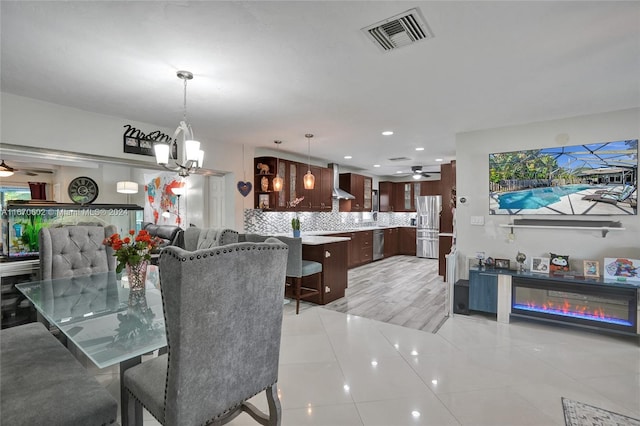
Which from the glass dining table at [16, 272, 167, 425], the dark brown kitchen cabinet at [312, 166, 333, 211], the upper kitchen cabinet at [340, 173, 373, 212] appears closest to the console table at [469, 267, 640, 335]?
the dark brown kitchen cabinet at [312, 166, 333, 211]

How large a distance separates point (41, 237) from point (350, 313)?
3358 millimetres

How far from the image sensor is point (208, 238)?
387 centimetres

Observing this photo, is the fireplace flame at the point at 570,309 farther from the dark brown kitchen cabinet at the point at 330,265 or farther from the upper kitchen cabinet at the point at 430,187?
the upper kitchen cabinet at the point at 430,187

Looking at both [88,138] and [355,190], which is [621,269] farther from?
[88,138]

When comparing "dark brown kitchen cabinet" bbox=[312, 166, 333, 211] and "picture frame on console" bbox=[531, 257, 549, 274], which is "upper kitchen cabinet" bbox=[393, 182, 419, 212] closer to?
"dark brown kitchen cabinet" bbox=[312, 166, 333, 211]

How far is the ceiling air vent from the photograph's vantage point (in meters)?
1.78

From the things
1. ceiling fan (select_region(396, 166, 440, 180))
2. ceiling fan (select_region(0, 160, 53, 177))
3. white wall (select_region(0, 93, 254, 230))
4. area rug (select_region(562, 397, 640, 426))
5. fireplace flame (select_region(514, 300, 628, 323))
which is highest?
ceiling fan (select_region(396, 166, 440, 180))

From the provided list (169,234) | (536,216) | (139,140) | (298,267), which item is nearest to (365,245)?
(298,267)

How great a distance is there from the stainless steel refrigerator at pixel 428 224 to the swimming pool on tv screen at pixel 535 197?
15.2ft

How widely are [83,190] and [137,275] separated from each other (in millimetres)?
4075

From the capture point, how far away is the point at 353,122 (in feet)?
12.8

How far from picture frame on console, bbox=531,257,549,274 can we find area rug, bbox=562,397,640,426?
1.90 meters

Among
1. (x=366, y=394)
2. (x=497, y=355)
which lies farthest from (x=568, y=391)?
(x=366, y=394)

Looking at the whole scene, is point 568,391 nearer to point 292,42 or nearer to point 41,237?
point 292,42
